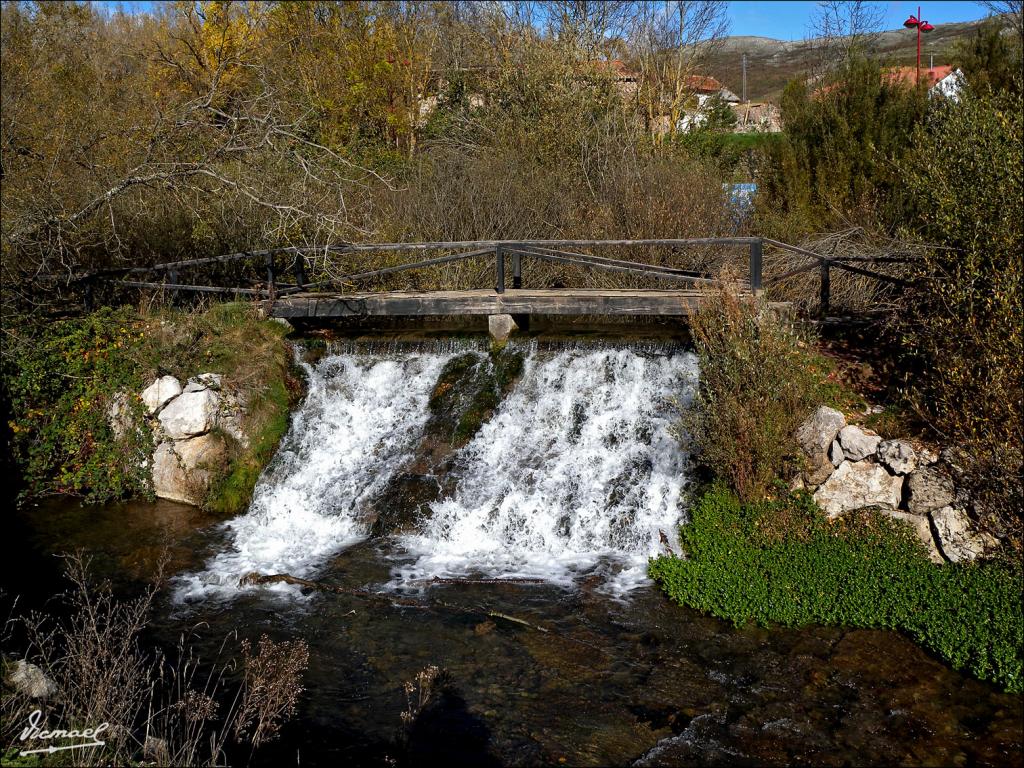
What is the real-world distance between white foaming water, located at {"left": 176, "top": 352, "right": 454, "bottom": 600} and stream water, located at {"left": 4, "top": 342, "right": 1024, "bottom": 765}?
0.09 ft

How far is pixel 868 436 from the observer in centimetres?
793

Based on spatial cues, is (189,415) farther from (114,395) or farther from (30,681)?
(30,681)

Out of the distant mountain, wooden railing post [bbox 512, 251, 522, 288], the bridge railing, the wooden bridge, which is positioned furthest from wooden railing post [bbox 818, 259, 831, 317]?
the distant mountain

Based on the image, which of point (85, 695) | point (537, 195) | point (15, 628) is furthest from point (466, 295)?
point (85, 695)

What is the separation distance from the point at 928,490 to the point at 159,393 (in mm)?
8348

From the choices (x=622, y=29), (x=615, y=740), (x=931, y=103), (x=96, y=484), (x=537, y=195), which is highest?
(x=622, y=29)

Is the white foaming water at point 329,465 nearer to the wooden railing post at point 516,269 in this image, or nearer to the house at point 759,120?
the wooden railing post at point 516,269

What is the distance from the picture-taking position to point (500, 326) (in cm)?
1142

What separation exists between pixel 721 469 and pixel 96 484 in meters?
7.03

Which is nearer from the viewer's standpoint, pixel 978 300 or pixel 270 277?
pixel 978 300

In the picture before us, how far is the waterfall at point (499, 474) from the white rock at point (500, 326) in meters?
0.44

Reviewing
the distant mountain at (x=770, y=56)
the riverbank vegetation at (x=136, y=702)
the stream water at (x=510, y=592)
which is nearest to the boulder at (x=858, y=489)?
the stream water at (x=510, y=592)

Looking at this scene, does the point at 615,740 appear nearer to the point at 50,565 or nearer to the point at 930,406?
the point at 930,406
